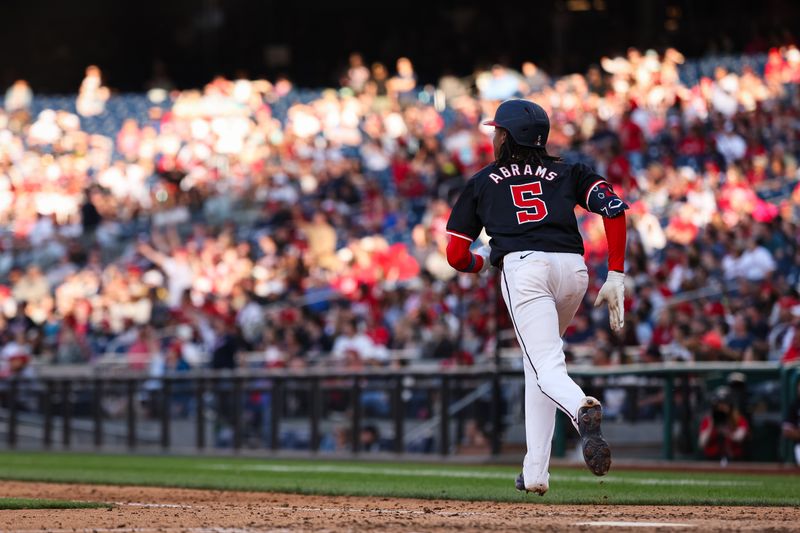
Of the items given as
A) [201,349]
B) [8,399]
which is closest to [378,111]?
[201,349]

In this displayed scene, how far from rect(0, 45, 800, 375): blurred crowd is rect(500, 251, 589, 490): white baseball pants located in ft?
23.8

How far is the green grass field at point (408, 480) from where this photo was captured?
8.33 m

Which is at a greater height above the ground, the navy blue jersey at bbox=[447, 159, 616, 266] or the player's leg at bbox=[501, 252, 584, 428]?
the navy blue jersey at bbox=[447, 159, 616, 266]

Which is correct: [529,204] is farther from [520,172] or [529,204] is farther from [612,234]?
[612,234]

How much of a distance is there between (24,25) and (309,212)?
1655cm

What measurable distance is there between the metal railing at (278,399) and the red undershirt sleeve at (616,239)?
625cm

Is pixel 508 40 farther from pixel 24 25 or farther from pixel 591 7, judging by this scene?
pixel 24 25

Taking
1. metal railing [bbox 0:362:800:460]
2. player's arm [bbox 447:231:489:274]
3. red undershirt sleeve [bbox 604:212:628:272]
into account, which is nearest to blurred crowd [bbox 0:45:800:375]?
metal railing [bbox 0:362:800:460]

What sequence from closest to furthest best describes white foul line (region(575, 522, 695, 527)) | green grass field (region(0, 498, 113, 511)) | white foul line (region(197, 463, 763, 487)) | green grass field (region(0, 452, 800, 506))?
white foul line (region(575, 522, 695, 527)) < green grass field (region(0, 498, 113, 511)) < green grass field (region(0, 452, 800, 506)) < white foul line (region(197, 463, 763, 487))

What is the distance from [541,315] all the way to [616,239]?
20.4 inches

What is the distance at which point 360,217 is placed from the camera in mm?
24516

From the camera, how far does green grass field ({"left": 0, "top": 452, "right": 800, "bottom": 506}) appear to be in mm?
8328

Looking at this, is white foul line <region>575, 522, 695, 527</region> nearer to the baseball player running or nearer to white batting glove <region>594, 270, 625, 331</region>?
the baseball player running

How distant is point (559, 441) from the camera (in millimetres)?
14320
